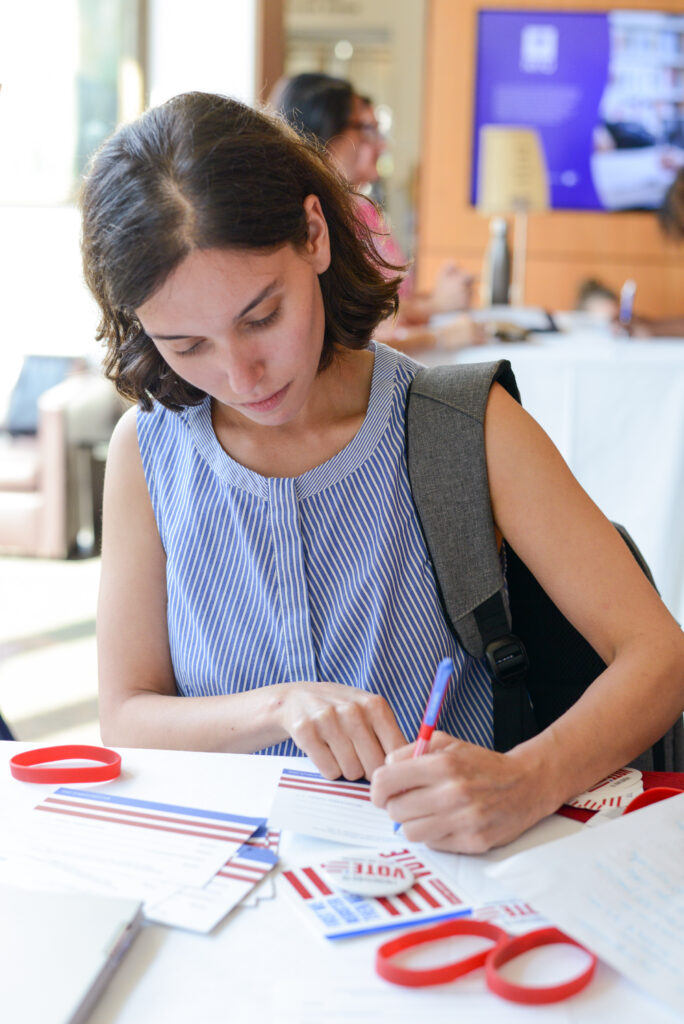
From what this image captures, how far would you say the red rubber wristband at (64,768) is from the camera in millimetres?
914

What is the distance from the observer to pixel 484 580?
109 cm

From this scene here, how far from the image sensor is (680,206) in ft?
18.3

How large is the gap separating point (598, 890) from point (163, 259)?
2.08 ft

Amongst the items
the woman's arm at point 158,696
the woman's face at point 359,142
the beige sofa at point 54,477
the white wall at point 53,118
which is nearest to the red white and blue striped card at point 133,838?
the woman's arm at point 158,696

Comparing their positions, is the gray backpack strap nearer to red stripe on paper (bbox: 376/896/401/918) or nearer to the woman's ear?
the woman's ear

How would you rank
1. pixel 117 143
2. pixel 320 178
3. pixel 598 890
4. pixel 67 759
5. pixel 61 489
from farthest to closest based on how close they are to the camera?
pixel 61 489 < pixel 320 178 < pixel 117 143 < pixel 67 759 < pixel 598 890

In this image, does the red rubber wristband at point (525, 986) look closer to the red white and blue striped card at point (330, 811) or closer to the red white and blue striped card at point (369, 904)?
the red white and blue striped card at point (369, 904)

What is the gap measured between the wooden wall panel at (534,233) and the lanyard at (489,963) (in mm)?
5605

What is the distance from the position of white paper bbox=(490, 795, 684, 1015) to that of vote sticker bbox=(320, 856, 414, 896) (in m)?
0.07

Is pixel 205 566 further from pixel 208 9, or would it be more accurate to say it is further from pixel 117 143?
pixel 208 9

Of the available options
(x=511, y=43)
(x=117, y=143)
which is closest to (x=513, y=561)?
(x=117, y=143)

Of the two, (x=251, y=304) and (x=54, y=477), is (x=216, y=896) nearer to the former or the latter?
(x=251, y=304)

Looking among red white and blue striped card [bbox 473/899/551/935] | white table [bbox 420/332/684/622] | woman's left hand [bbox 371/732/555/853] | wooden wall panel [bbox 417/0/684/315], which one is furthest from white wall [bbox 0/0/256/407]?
red white and blue striped card [bbox 473/899/551/935]

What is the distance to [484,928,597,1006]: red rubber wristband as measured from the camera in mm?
636
